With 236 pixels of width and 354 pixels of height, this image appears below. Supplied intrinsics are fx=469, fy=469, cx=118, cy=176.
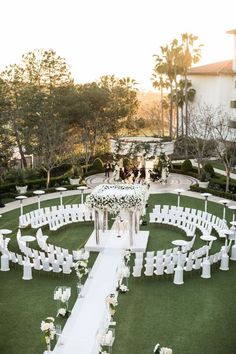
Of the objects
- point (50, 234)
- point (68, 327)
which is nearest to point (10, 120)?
point (50, 234)

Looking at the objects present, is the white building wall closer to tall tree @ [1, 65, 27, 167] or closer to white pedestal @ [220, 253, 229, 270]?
tall tree @ [1, 65, 27, 167]

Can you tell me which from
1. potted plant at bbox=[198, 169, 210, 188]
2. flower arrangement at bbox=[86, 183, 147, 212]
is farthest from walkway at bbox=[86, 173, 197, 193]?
flower arrangement at bbox=[86, 183, 147, 212]

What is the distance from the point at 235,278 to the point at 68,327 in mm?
8149

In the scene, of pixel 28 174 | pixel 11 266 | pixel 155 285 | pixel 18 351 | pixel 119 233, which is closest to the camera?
pixel 18 351

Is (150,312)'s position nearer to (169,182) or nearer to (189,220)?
(189,220)

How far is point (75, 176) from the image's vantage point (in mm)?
40312

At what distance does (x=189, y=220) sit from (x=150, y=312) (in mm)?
11244

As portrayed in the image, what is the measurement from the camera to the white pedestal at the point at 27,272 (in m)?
20.2

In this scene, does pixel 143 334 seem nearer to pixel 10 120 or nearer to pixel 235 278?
pixel 235 278

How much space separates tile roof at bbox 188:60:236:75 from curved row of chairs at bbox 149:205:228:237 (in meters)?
32.1

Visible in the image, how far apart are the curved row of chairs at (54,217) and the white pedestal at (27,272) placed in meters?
6.62

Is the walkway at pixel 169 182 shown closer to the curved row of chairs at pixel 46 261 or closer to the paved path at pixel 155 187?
the paved path at pixel 155 187

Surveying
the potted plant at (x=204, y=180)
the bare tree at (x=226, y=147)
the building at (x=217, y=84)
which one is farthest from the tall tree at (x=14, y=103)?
the building at (x=217, y=84)

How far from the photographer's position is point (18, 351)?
14.8 metres
